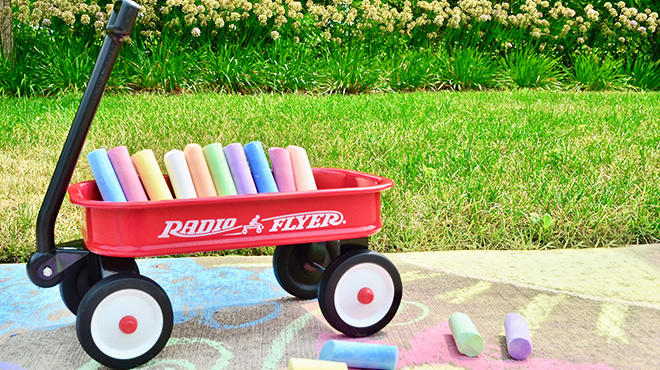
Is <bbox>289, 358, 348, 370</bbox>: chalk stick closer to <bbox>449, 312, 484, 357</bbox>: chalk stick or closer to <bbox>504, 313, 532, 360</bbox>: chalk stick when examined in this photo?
<bbox>449, 312, 484, 357</bbox>: chalk stick

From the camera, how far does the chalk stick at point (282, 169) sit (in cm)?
222

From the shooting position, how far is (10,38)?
256 inches

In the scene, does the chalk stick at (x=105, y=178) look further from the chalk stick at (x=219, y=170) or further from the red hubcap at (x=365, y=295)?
the red hubcap at (x=365, y=295)

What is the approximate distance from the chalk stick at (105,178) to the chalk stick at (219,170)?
287 millimetres

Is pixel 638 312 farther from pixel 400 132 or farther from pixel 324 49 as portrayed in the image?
pixel 324 49

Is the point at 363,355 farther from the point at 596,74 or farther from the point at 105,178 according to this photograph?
the point at 596,74

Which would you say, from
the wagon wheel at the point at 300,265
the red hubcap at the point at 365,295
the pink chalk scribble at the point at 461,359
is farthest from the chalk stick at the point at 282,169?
the pink chalk scribble at the point at 461,359

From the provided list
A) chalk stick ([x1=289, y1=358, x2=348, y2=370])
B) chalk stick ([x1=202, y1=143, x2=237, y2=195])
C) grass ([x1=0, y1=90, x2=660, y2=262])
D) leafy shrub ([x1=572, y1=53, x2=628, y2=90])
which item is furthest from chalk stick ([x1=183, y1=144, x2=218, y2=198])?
leafy shrub ([x1=572, y1=53, x2=628, y2=90])

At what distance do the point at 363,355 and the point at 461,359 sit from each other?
310 mm

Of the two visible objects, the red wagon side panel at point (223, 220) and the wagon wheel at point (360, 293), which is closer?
the red wagon side panel at point (223, 220)

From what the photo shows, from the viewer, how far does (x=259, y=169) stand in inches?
86.4

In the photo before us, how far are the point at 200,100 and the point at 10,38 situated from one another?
2188mm

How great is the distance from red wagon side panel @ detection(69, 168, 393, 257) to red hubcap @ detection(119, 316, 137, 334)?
0.19 meters

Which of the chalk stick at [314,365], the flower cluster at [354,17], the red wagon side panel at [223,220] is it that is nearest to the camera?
the chalk stick at [314,365]
